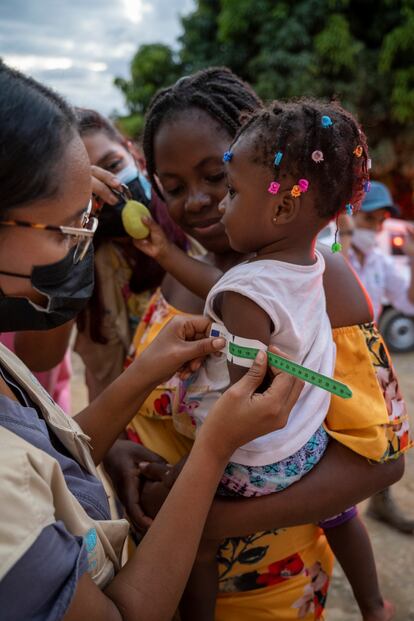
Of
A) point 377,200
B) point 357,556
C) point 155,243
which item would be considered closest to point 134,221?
point 155,243

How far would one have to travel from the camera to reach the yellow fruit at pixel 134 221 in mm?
2010

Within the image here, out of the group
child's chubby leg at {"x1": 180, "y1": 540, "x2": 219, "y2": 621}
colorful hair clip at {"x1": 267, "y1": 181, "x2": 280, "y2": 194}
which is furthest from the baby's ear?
child's chubby leg at {"x1": 180, "y1": 540, "x2": 219, "y2": 621}

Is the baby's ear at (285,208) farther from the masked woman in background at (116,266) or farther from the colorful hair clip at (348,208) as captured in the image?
the masked woman in background at (116,266)

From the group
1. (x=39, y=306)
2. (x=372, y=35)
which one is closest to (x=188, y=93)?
(x=39, y=306)

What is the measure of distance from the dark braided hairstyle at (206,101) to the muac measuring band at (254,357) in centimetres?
75

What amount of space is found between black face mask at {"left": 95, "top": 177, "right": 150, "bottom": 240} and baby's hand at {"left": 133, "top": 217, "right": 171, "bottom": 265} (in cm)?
19

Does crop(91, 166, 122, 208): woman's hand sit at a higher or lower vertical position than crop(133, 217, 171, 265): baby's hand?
higher

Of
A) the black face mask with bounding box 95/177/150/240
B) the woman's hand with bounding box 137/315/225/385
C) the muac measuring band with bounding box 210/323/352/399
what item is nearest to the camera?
the muac measuring band with bounding box 210/323/352/399

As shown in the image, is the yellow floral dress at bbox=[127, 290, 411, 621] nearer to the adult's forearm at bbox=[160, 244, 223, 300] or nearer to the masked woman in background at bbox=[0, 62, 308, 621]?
the adult's forearm at bbox=[160, 244, 223, 300]

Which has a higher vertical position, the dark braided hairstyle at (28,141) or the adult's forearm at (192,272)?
the dark braided hairstyle at (28,141)

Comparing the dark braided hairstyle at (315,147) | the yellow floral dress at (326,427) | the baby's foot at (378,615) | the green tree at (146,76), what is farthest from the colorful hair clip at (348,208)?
the green tree at (146,76)

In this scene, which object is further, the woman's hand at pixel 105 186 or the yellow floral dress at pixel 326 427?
the woman's hand at pixel 105 186

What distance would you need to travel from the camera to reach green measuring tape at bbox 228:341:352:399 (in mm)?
1208

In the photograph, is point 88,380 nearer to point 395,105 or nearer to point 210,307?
point 210,307
